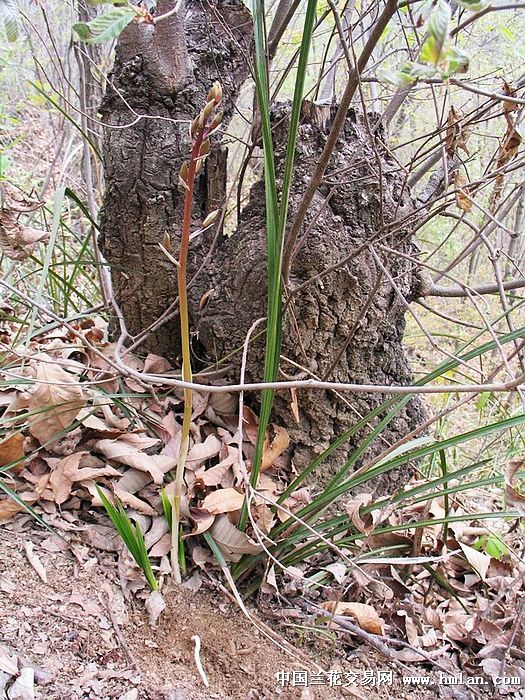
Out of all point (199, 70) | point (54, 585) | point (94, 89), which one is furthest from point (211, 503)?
point (94, 89)

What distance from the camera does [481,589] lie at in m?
1.24

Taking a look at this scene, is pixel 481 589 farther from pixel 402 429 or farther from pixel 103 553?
pixel 103 553

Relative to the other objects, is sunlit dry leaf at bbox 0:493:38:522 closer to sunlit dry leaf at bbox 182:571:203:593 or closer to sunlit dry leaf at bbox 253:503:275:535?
sunlit dry leaf at bbox 182:571:203:593

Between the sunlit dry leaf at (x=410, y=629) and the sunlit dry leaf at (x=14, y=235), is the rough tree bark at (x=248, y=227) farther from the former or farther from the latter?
the sunlit dry leaf at (x=410, y=629)

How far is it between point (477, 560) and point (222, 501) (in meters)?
0.62

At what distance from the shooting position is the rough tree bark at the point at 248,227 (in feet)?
3.87

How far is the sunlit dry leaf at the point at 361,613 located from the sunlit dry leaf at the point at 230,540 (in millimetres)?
200

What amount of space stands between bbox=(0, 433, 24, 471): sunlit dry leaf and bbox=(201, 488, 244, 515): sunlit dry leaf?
0.39 metres

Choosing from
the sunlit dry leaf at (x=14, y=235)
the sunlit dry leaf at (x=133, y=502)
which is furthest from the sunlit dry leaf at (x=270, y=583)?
the sunlit dry leaf at (x=14, y=235)

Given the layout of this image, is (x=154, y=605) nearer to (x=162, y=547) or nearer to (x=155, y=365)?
(x=162, y=547)

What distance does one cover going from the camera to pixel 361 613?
3.62 feet

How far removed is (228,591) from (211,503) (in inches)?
7.3

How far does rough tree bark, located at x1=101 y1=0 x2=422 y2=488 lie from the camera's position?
3.87 ft

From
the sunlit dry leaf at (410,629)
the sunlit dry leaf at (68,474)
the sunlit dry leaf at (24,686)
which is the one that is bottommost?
the sunlit dry leaf at (410,629)
